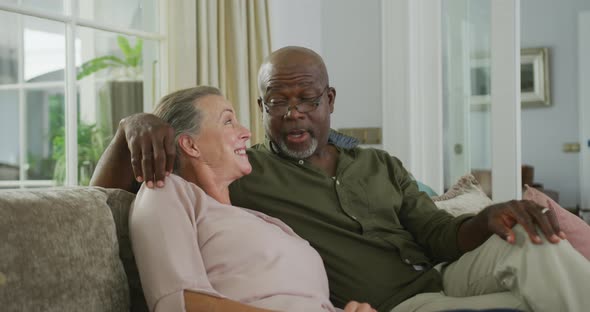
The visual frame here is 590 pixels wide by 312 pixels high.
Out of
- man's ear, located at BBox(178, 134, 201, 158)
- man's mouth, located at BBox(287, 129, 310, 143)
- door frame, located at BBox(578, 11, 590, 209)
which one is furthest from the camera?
door frame, located at BBox(578, 11, 590, 209)

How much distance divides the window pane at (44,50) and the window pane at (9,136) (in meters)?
0.13

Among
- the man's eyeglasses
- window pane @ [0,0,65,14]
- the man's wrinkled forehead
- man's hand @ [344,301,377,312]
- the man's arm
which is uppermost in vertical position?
window pane @ [0,0,65,14]

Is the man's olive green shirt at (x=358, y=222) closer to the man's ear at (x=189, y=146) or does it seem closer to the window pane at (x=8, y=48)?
the man's ear at (x=189, y=146)

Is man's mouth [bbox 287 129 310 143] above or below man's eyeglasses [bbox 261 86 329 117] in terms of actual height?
below

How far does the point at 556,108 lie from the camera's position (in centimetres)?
712

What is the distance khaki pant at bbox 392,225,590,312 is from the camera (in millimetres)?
1384

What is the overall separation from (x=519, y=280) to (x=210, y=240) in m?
0.66

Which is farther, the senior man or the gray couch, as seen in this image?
the senior man

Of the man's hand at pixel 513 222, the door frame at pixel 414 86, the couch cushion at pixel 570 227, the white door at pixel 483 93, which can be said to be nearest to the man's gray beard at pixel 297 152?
the man's hand at pixel 513 222

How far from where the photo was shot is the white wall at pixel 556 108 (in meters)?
7.06

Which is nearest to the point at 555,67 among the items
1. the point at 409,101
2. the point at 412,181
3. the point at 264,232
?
the point at 409,101

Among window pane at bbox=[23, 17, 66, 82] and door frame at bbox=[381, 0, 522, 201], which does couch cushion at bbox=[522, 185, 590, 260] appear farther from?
door frame at bbox=[381, 0, 522, 201]

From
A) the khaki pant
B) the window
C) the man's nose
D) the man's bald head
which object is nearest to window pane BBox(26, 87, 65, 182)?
the window

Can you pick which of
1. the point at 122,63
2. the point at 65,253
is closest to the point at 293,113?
the point at 65,253
